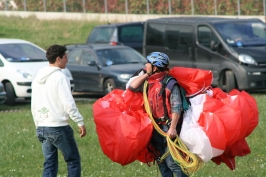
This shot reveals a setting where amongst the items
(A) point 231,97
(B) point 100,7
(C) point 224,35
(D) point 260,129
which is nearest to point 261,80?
(C) point 224,35

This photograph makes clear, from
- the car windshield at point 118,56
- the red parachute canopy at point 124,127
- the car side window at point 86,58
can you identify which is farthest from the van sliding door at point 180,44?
the red parachute canopy at point 124,127

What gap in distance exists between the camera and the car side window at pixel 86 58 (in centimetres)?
2027

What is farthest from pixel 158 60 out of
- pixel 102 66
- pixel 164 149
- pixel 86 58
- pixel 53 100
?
pixel 86 58

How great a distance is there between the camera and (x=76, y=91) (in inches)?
816

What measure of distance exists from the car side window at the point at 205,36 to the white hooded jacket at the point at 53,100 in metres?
12.3

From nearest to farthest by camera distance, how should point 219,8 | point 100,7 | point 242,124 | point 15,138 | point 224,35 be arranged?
point 242,124
point 15,138
point 224,35
point 219,8
point 100,7

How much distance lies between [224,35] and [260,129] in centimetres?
774

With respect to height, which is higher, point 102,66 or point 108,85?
point 102,66

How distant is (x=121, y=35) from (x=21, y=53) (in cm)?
609

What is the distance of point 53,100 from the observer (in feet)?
25.9

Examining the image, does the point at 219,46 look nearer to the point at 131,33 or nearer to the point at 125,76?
the point at 125,76

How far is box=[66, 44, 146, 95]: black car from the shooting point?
63.2ft

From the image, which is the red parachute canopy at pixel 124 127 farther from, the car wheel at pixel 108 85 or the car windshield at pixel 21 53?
the car wheel at pixel 108 85

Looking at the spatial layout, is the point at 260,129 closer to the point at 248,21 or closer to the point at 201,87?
the point at 201,87
